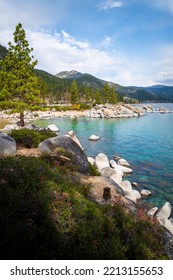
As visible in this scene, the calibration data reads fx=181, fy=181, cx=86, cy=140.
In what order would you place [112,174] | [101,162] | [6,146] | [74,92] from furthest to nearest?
1. [74,92]
2. [101,162]
3. [112,174]
4. [6,146]

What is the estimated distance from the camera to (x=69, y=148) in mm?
13352

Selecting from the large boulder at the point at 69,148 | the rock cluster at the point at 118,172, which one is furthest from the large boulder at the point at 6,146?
the rock cluster at the point at 118,172

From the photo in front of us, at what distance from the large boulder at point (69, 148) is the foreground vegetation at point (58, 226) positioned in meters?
5.47

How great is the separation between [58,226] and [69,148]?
846 centimetres

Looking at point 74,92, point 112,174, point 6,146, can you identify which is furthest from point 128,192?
point 74,92

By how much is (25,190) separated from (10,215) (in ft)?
3.62

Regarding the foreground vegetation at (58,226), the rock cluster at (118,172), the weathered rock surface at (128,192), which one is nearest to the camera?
the foreground vegetation at (58,226)

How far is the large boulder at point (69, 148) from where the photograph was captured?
12.7 metres

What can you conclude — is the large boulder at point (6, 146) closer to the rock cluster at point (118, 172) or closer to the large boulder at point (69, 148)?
the large boulder at point (69, 148)

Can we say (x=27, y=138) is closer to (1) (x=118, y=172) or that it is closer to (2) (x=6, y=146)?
(2) (x=6, y=146)

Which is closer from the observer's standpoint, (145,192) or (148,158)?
(145,192)

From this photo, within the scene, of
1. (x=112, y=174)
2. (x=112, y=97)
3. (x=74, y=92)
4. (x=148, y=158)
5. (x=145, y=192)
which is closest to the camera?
(x=145, y=192)

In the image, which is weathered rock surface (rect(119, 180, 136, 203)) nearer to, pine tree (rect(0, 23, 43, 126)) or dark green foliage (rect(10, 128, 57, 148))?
dark green foliage (rect(10, 128, 57, 148))

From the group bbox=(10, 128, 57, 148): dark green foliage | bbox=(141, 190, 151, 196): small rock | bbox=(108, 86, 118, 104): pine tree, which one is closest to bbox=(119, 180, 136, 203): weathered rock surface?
bbox=(141, 190, 151, 196): small rock
